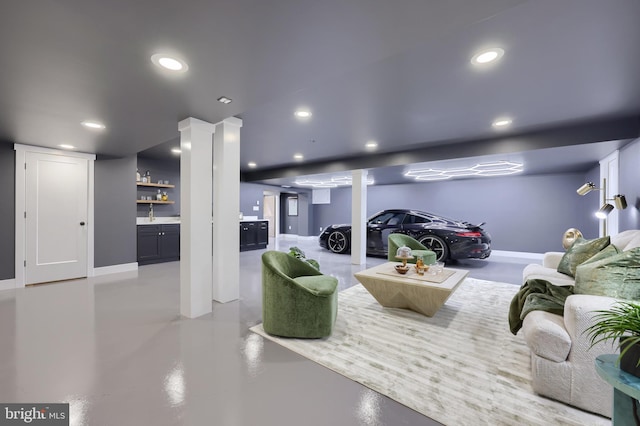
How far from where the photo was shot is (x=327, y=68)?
1.96 metres

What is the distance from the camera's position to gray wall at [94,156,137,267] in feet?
16.8

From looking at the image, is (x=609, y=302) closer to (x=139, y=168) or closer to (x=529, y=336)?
(x=529, y=336)

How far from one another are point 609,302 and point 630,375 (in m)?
0.79

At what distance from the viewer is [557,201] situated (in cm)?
677

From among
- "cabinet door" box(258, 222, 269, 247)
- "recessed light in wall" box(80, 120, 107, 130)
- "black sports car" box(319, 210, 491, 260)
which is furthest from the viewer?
"cabinet door" box(258, 222, 269, 247)

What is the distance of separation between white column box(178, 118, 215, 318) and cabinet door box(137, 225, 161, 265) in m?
3.55

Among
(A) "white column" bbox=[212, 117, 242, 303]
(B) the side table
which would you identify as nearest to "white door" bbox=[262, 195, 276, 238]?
(A) "white column" bbox=[212, 117, 242, 303]

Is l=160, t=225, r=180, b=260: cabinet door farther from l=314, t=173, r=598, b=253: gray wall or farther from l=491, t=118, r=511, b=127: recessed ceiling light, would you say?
l=314, t=173, r=598, b=253: gray wall

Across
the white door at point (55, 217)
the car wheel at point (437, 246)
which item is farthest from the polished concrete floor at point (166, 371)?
the car wheel at point (437, 246)

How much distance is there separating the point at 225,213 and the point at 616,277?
3.67m

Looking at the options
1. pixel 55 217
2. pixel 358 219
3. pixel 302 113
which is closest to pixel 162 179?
pixel 55 217

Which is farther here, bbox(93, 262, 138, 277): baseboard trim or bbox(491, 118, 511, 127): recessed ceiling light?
bbox(93, 262, 138, 277): baseboard trim

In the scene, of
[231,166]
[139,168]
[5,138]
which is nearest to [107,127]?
[231,166]

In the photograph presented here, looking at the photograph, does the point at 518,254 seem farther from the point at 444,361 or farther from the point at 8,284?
the point at 8,284
